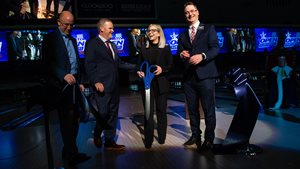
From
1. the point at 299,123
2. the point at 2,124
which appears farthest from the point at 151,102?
the point at 2,124

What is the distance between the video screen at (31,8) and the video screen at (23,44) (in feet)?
1.80

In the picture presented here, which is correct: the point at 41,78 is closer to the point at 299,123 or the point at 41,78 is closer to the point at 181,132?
the point at 181,132

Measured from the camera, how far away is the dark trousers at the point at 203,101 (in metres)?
3.41

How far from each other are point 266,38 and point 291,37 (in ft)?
3.62

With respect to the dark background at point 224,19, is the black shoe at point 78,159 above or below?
below

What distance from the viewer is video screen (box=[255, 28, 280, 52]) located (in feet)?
38.3

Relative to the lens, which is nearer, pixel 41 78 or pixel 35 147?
pixel 41 78

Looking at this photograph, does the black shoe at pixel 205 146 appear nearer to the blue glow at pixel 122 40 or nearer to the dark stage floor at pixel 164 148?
the dark stage floor at pixel 164 148

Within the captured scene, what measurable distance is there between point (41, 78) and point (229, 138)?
2.01 metres

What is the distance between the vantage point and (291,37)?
12117 millimetres

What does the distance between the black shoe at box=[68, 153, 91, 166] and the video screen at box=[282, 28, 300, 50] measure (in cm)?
1065

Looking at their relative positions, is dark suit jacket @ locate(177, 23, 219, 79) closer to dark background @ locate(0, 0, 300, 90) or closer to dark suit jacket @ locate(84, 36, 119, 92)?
dark suit jacket @ locate(84, 36, 119, 92)

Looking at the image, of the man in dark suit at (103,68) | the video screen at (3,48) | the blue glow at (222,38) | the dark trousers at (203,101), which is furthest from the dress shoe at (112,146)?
the blue glow at (222,38)

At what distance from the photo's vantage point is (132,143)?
3.96 metres
